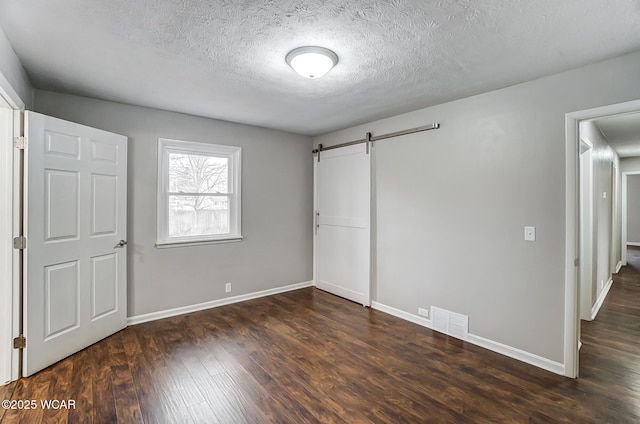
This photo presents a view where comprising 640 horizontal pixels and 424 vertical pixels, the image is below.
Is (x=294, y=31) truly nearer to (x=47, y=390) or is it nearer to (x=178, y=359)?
(x=178, y=359)

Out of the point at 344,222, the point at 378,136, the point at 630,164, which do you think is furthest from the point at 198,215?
the point at 630,164

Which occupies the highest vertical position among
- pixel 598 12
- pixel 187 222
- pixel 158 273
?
pixel 598 12

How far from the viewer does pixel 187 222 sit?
3.85m

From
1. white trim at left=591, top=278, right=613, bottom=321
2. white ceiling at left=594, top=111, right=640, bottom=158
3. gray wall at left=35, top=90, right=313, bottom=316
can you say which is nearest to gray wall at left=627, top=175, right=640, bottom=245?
white ceiling at left=594, top=111, right=640, bottom=158

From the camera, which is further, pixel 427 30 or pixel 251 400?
pixel 251 400

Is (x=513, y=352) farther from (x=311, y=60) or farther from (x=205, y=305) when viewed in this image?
(x=205, y=305)

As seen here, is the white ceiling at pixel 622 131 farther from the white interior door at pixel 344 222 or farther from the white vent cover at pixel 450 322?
the white interior door at pixel 344 222

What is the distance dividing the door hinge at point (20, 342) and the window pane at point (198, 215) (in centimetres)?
161

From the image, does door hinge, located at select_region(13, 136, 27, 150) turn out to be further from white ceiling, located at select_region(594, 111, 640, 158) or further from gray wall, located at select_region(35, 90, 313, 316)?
white ceiling, located at select_region(594, 111, 640, 158)

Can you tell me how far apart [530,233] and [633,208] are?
1024cm

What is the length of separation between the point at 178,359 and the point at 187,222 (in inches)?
67.5

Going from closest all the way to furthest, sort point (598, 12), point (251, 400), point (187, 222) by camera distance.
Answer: point (598, 12)
point (251, 400)
point (187, 222)

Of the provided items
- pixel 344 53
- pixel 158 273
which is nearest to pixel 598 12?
pixel 344 53

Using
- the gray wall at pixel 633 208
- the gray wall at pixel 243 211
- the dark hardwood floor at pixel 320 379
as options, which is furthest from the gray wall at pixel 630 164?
the gray wall at pixel 243 211
